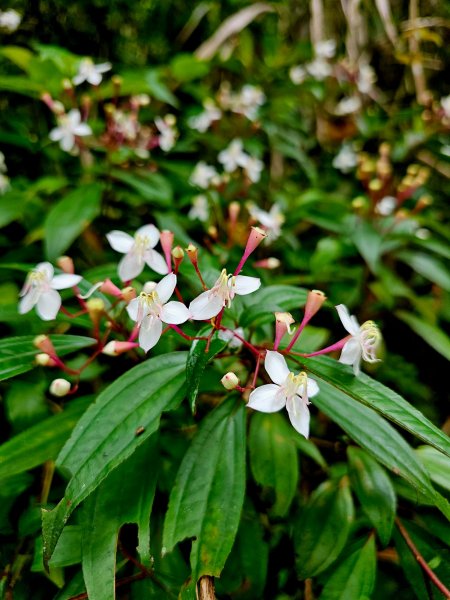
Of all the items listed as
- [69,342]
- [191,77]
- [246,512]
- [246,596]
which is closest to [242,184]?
[191,77]

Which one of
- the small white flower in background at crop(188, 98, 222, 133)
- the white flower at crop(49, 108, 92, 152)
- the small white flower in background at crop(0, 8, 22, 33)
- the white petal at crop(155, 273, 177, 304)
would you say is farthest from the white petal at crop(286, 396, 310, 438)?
the small white flower in background at crop(0, 8, 22, 33)

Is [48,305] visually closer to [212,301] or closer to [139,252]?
[139,252]

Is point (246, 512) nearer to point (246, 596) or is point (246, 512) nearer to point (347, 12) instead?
point (246, 596)

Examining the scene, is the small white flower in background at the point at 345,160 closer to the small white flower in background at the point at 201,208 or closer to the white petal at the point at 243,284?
the small white flower in background at the point at 201,208

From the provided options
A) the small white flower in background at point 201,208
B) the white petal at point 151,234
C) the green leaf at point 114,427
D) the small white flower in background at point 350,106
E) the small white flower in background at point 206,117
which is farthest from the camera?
the small white flower in background at point 350,106

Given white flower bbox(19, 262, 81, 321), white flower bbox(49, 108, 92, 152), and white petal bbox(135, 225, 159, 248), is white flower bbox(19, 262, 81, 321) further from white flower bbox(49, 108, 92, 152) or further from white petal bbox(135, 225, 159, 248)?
white flower bbox(49, 108, 92, 152)

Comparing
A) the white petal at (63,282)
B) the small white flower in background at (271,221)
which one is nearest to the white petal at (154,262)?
the white petal at (63,282)
